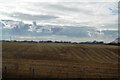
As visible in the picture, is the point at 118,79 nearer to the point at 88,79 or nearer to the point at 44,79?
the point at 88,79

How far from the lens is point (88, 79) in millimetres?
46188

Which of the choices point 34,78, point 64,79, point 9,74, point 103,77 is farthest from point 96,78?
point 9,74

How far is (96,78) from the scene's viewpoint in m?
48.3

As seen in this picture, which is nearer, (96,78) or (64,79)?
(64,79)

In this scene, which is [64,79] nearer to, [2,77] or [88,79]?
[88,79]

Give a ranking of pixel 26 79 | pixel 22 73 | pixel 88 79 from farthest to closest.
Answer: pixel 22 73, pixel 88 79, pixel 26 79

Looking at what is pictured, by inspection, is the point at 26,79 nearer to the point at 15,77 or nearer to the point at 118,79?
the point at 15,77

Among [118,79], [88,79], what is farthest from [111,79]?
[88,79]

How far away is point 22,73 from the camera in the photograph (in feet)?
163

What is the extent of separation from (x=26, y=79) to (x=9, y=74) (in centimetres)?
506

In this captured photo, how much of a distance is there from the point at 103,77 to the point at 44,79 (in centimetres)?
1064

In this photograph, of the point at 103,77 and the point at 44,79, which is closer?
the point at 44,79

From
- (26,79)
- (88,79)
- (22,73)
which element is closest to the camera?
(26,79)

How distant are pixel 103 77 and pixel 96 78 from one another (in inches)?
83.7
